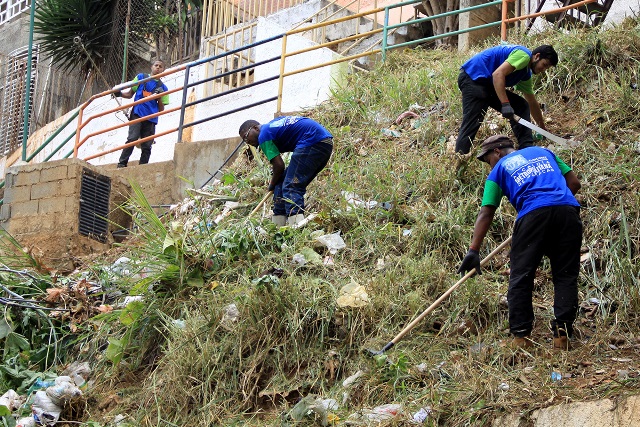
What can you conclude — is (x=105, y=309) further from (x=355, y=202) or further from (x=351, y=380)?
(x=351, y=380)

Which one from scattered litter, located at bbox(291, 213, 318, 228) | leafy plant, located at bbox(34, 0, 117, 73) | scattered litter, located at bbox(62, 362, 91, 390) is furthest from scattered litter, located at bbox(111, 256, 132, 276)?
leafy plant, located at bbox(34, 0, 117, 73)

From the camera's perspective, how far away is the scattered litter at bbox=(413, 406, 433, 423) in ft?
21.4

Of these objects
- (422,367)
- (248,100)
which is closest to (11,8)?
(248,100)

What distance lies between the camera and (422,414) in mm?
6570

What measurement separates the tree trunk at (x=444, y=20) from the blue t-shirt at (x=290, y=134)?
544 centimetres

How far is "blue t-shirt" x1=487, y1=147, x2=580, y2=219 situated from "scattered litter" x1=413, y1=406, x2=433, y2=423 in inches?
55.4

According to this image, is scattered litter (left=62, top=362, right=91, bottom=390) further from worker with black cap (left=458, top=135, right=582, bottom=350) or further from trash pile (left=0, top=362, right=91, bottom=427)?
worker with black cap (left=458, top=135, right=582, bottom=350)

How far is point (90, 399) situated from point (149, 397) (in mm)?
730

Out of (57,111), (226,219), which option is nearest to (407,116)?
(226,219)


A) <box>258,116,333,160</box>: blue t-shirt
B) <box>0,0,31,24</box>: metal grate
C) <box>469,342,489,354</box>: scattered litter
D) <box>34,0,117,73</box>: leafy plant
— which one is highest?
<box>0,0,31,24</box>: metal grate

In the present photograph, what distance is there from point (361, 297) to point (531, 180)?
1.54 meters

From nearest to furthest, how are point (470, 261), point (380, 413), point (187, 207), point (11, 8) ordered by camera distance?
point (380, 413) → point (470, 261) → point (187, 207) → point (11, 8)

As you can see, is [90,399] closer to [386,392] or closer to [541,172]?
[386,392]

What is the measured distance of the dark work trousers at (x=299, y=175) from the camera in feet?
31.0
